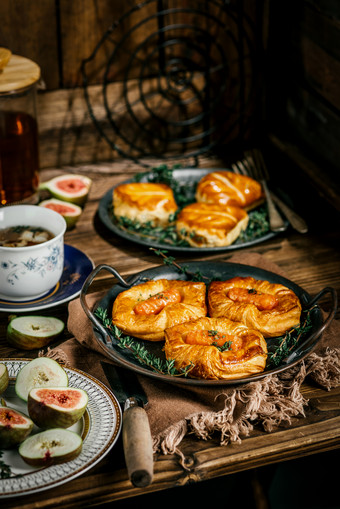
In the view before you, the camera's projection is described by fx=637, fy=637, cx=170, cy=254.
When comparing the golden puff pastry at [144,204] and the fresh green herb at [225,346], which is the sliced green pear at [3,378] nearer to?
the fresh green herb at [225,346]

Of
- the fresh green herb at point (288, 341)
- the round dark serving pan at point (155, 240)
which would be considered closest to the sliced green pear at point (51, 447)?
the fresh green herb at point (288, 341)

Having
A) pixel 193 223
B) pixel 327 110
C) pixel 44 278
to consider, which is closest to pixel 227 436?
pixel 44 278

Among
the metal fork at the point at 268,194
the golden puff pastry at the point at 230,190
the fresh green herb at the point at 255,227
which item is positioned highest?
the golden puff pastry at the point at 230,190

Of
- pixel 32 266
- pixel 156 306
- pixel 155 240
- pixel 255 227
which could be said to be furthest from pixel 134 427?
pixel 255 227

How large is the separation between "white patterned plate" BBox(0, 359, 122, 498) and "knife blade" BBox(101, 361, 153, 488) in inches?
1.3

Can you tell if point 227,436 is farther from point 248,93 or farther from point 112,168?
point 248,93

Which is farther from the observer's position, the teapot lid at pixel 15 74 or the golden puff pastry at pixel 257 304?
the teapot lid at pixel 15 74

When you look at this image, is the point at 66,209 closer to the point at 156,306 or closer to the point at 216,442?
the point at 156,306

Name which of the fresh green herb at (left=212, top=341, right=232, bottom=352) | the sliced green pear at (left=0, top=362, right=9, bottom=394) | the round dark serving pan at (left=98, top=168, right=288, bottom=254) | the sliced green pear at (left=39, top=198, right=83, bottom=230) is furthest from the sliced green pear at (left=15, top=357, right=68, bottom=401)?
the sliced green pear at (left=39, top=198, right=83, bottom=230)

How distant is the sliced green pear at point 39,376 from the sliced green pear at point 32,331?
0.17 meters

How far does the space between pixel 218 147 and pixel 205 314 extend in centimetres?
119

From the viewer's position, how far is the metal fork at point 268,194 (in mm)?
1868

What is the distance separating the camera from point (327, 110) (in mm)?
2002

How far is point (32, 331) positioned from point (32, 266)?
16 cm
